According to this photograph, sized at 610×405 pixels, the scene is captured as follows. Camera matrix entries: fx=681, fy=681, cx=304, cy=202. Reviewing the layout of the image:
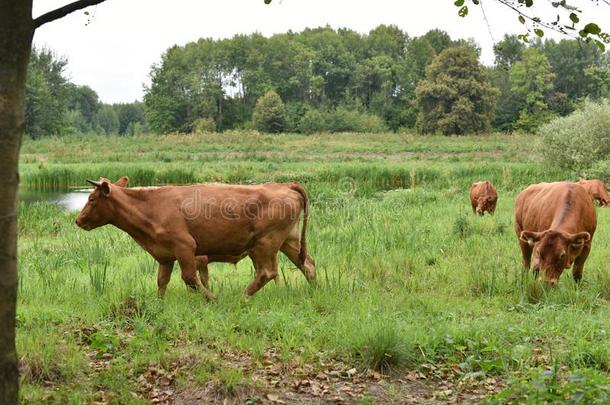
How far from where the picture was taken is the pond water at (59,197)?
76.7 feet

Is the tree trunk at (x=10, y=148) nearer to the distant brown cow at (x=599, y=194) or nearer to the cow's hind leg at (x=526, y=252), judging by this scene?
the cow's hind leg at (x=526, y=252)

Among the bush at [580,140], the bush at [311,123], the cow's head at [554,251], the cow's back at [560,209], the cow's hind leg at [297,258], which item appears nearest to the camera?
the cow's head at [554,251]

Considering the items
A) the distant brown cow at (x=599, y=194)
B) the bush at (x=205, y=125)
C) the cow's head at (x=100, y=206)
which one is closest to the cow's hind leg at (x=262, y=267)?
the cow's head at (x=100, y=206)

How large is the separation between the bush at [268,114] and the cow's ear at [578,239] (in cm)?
6537

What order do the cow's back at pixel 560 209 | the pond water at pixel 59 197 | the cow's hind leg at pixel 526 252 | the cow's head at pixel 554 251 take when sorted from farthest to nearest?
1. the pond water at pixel 59 197
2. the cow's hind leg at pixel 526 252
3. the cow's back at pixel 560 209
4. the cow's head at pixel 554 251

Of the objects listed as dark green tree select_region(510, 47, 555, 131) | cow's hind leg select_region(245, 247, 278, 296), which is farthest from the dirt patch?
dark green tree select_region(510, 47, 555, 131)

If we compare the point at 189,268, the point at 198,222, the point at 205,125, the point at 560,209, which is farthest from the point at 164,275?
the point at 205,125

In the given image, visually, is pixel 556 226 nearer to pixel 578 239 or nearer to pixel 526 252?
pixel 578 239

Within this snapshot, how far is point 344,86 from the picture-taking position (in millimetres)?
92062

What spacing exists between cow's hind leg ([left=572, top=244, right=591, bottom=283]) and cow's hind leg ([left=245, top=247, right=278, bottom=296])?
4.16 meters

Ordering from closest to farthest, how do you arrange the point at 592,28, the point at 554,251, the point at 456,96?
1. the point at 592,28
2. the point at 554,251
3. the point at 456,96

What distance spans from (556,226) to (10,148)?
7285mm

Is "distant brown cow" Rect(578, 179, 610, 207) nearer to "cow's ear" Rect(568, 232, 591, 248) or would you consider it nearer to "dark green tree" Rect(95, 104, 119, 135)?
"cow's ear" Rect(568, 232, 591, 248)

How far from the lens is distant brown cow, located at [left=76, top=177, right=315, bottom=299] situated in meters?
8.34
